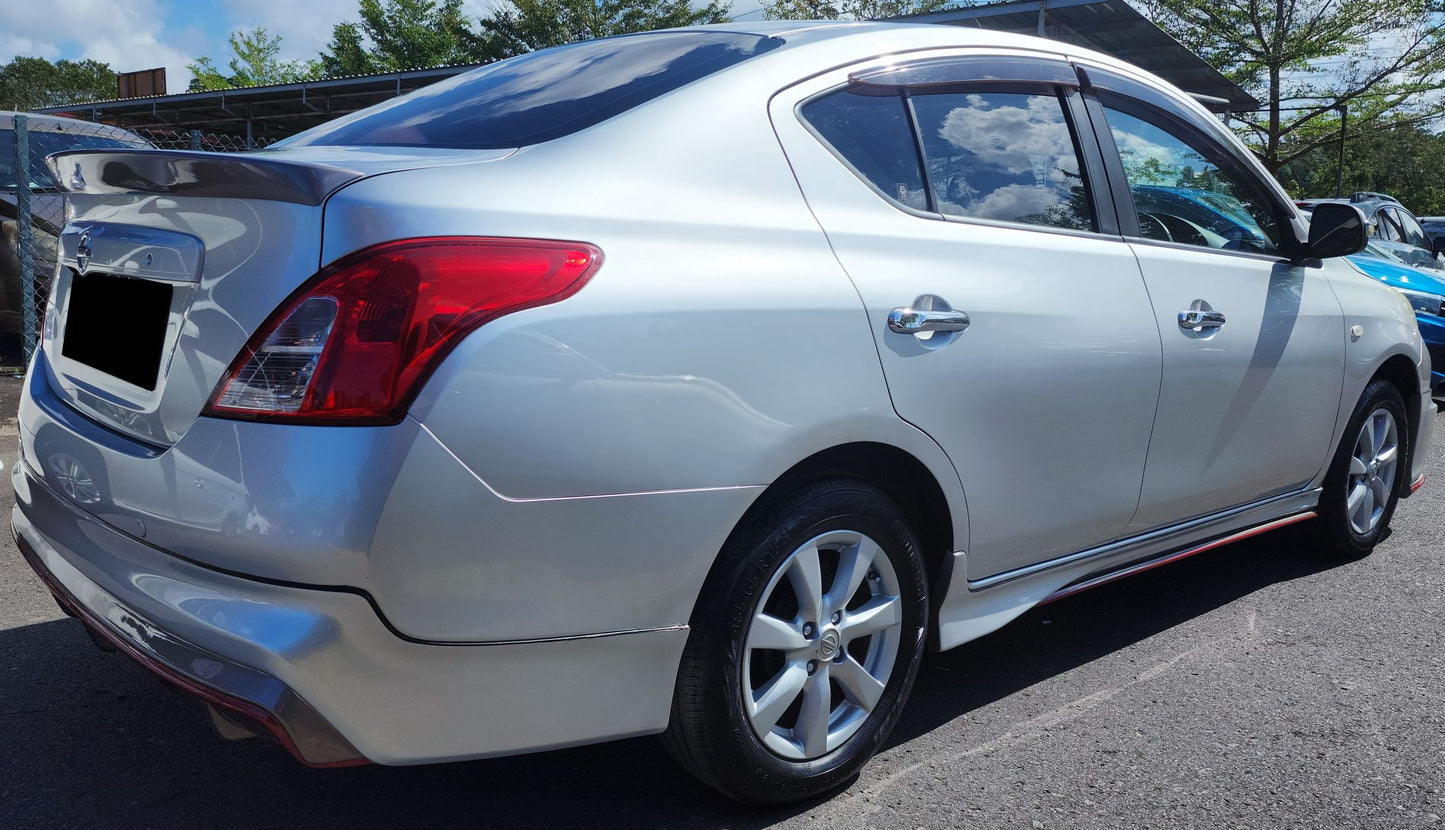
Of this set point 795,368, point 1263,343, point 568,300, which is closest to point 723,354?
point 795,368

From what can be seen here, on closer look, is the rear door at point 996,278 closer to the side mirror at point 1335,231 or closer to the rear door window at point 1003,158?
the rear door window at point 1003,158

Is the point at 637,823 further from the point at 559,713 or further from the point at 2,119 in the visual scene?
the point at 2,119

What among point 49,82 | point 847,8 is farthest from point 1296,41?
point 49,82

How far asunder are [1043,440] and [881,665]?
25.3 inches

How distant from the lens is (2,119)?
8.44 metres

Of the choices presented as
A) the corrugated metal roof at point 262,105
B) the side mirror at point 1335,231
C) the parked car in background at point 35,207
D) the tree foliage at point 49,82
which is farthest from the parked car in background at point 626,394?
the tree foliage at point 49,82

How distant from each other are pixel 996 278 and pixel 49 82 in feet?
291

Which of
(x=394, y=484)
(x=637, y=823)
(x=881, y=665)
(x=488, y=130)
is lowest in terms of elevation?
(x=637, y=823)

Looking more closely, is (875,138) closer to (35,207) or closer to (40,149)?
(35,207)

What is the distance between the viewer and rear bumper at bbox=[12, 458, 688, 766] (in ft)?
5.74

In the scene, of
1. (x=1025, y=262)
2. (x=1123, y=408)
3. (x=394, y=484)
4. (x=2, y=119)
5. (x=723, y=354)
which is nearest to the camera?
Answer: (x=394, y=484)

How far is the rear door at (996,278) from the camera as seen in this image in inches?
93.0

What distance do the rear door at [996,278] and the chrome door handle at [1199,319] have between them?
6.5 inches

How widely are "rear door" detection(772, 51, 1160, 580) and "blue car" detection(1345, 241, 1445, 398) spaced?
18.7 feet
